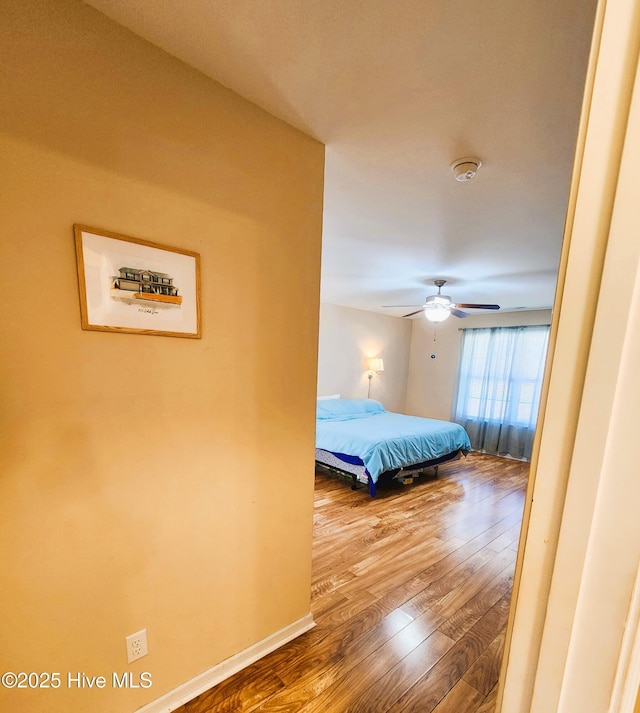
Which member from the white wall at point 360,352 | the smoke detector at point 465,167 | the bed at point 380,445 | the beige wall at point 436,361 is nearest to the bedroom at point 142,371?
the smoke detector at point 465,167

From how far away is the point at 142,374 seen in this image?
1.09 metres

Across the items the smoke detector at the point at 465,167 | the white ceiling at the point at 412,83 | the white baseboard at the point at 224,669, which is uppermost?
the white ceiling at the point at 412,83

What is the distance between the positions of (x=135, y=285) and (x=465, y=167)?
5.14 feet

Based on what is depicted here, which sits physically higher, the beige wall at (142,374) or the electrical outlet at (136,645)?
the beige wall at (142,374)

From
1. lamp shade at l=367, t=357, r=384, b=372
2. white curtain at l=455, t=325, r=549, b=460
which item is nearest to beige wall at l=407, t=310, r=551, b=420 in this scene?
white curtain at l=455, t=325, r=549, b=460

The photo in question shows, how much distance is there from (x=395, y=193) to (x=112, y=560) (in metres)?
2.17

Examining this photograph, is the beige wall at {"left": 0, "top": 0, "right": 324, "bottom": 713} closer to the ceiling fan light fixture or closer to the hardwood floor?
the hardwood floor

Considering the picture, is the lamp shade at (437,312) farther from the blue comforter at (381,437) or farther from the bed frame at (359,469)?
the bed frame at (359,469)

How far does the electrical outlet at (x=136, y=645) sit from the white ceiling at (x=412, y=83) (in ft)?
6.78

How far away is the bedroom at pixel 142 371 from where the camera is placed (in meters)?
0.89

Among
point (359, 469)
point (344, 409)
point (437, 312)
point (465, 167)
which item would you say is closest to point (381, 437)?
point (359, 469)

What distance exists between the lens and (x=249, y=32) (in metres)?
0.96

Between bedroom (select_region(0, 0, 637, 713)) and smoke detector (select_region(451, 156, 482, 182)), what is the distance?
2.20ft

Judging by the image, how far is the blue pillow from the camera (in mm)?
4359
